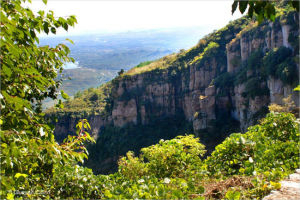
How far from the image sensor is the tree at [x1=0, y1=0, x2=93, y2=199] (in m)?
3.02

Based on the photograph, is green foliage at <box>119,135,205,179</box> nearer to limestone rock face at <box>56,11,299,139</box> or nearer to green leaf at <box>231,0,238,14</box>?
green leaf at <box>231,0,238,14</box>

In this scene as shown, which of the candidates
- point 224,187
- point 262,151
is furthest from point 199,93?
point 224,187

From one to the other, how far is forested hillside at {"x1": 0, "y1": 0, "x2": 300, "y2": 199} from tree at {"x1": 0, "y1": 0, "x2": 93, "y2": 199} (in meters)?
0.02

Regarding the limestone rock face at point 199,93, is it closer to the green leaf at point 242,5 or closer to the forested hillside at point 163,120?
the forested hillside at point 163,120

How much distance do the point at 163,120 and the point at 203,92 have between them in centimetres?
1256

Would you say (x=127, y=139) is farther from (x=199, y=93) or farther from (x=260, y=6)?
(x=260, y=6)

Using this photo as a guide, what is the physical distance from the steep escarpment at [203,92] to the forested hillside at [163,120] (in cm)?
16

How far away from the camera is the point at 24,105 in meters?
3.18

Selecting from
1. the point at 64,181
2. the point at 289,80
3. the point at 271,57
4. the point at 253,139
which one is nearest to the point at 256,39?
the point at 271,57

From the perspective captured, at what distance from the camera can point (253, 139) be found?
6.45 m

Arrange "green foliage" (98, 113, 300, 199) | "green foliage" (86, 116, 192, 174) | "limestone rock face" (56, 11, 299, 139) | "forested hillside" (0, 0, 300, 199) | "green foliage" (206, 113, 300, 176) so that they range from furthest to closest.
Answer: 1. "green foliage" (86, 116, 192, 174)
2. "limestone rock face" (56, 11, 299, 139)
3. "green foliage" (206, 113, 300, 176)
4. "green foliage" (98, 113, 300, 199)
5. "forested hillside" (0, 0, 300, 199)

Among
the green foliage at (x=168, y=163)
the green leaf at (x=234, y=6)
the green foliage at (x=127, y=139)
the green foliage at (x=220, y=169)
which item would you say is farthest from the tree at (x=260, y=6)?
the green foliage at (x=127, y=139)

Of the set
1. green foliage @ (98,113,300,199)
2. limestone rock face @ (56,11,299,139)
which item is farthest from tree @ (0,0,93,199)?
limestone rock face @ (56,11,299,139)

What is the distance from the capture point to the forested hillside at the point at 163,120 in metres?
3.56
